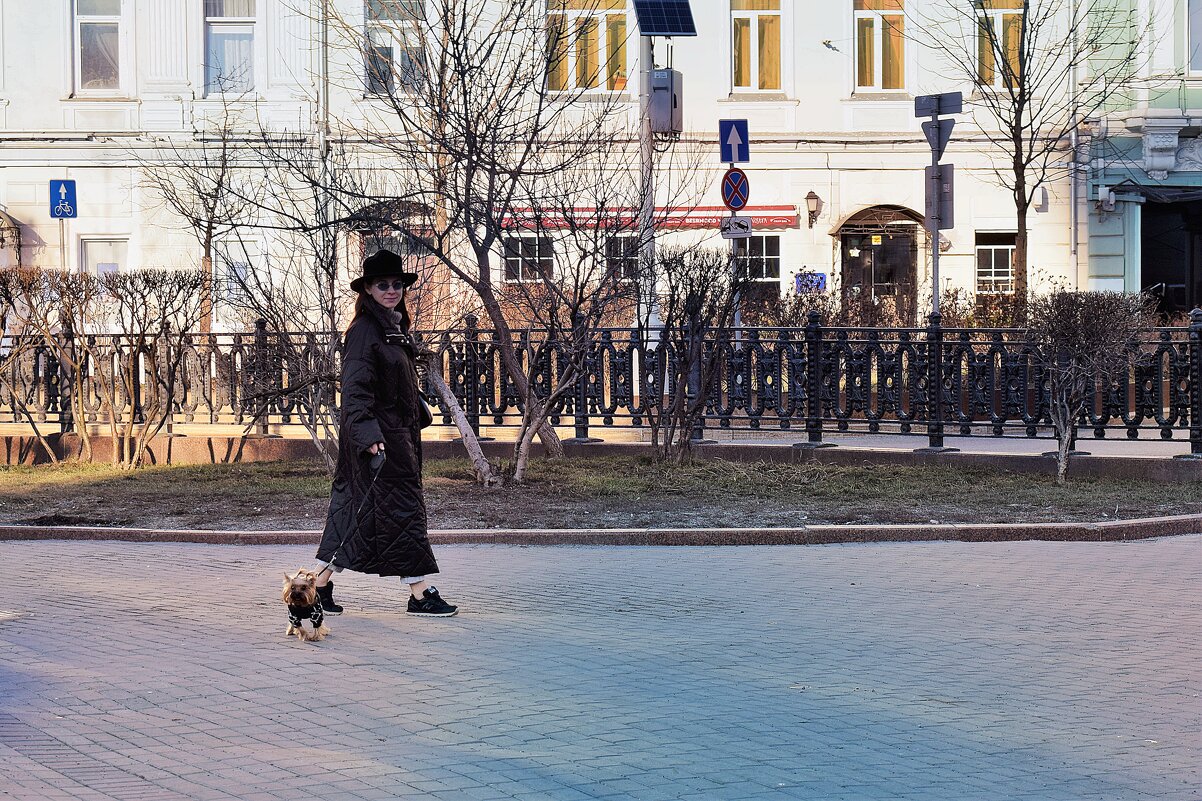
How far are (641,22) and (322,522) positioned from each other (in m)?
10.6

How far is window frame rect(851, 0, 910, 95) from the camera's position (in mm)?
30672

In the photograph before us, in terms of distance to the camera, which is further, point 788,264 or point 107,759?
point 788,264

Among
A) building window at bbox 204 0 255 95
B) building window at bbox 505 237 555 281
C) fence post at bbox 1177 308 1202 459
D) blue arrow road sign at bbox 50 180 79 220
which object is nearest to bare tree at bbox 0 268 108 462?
blue arrow road sign at bbox 50 180 79 220

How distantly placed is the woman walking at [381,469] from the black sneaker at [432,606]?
0.13 meters

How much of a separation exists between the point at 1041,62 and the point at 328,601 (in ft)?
79.6

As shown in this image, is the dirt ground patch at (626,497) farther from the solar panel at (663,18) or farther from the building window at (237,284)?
the solar panel at (663,18)

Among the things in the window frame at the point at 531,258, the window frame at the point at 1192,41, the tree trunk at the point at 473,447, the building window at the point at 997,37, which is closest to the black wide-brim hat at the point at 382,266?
the window frame at the point at 531,258

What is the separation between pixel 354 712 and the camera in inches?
241

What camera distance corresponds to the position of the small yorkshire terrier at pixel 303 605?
24.2 feet

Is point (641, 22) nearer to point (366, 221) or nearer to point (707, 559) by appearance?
point (366, 221)

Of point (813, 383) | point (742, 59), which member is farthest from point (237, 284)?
point (742, 59)

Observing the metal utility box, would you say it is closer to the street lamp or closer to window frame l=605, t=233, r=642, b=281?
window frame l=605, t=233, r=642, b=281

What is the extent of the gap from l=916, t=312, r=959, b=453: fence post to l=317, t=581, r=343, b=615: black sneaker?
27.4ft

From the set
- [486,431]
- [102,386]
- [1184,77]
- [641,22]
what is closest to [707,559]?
[486,431]
